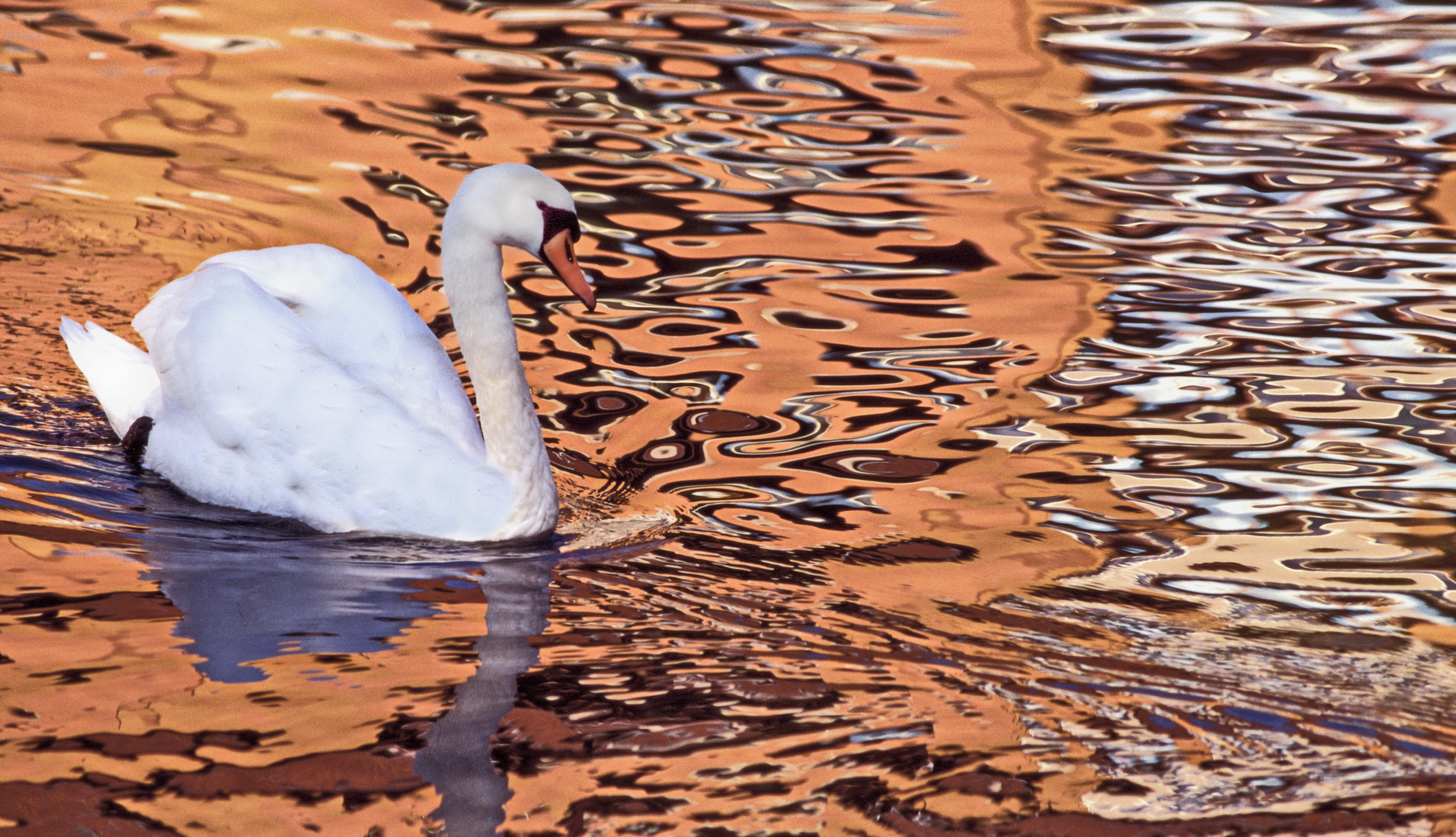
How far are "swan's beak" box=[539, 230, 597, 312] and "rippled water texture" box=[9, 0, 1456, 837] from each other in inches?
33.7

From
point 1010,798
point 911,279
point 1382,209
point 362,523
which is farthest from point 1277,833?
point 1382,209

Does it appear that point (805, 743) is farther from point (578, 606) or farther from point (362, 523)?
point (362, 523)

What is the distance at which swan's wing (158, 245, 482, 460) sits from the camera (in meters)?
6.05

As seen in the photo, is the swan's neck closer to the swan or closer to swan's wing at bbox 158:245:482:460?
the swan

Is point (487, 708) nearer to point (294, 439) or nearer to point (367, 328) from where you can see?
point (294, 439)

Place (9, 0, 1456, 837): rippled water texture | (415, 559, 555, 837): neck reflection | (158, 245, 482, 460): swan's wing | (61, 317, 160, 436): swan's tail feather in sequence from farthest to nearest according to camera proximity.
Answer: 1. (61, 317, 160, 436): swan's tail feather
2. (158, 245, 482, 460): swan's wing
3. (9, 0, 1456, 837): rippled water texture
4. (415, 559, 555, 837): neck reflection

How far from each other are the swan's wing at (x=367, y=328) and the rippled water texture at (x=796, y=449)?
1.81 feet

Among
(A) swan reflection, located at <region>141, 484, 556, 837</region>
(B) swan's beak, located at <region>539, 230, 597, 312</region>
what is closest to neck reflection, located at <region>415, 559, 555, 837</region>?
(A) swan reflection, located at <region>141, 484, 556, 837</region>

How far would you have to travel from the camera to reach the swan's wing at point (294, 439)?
5.74m

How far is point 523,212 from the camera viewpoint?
571 cm

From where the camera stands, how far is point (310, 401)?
5840 mm

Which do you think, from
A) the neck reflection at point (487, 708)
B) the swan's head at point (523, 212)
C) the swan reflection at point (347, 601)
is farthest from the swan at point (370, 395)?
the neck reflection at point (487, 708)

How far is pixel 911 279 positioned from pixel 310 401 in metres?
3.96

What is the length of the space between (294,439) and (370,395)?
29cm
